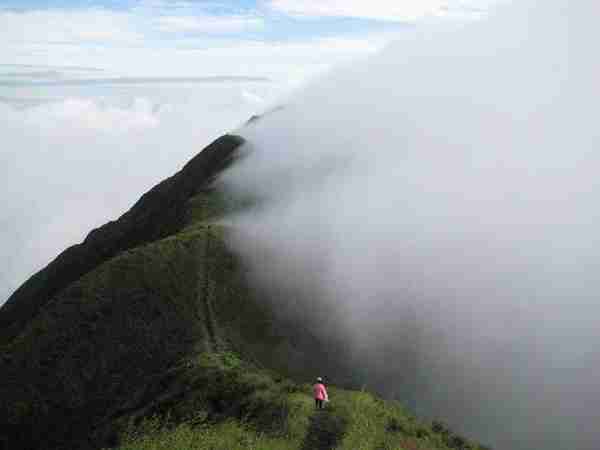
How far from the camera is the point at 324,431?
40500 mm

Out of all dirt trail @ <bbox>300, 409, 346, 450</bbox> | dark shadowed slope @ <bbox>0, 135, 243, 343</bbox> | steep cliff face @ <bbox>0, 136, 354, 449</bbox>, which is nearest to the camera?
dirt trail @ <bbox>300, 409, 346, 450</bbox>

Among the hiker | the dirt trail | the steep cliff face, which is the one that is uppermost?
the hiker

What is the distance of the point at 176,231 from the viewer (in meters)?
117

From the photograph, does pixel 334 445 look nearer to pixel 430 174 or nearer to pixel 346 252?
pixel 346 252

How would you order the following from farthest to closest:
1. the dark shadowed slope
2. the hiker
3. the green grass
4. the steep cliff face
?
the dark shadowed slope < the steep cliff face < the hiker < the green grass

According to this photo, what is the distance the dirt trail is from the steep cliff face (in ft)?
61.9

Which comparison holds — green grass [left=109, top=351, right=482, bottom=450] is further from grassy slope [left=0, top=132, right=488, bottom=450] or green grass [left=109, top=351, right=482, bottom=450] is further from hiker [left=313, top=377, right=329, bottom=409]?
hiker [left=313, top=377, right=329, bottom=409]

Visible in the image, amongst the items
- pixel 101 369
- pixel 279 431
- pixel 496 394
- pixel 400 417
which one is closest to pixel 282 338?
pixel 101 369

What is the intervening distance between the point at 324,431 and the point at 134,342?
45.8 m

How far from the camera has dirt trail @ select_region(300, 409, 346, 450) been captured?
38.5 meters

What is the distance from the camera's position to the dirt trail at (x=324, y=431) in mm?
38469

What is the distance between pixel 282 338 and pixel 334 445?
4629 cm

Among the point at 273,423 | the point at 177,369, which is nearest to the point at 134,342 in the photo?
the point at 177,369

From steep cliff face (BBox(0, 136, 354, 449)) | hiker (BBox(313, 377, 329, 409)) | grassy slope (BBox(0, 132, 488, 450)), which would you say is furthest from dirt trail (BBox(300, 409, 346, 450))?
steep cliff face (BBox(0, 136, 354, 449))
